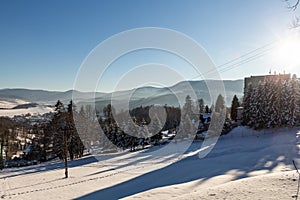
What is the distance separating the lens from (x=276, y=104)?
29.3 m

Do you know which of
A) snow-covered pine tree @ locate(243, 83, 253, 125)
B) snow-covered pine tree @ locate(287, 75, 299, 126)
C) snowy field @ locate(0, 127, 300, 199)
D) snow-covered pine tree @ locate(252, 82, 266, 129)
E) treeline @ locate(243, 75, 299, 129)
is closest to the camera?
snowy field @ locate(0, 127, 300, 199)

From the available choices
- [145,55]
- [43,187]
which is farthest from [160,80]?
[43,187]

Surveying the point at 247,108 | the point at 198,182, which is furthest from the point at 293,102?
the point at 198,182

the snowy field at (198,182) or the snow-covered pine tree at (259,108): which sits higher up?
the snow-covered pine tree at (259,108)

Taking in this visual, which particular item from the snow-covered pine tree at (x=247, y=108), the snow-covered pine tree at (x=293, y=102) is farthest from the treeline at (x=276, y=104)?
the snow-covered pine tree at (x=247, y=108)

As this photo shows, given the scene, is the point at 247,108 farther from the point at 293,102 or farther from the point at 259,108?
the point at 293,102

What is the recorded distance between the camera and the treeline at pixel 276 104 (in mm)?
29016

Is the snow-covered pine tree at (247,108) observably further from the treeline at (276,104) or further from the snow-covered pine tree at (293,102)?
the snow-covered pine tree at (293,102)

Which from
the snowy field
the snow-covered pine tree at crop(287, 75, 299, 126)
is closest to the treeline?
the snow-covered pine tree at crop(287, 75, 299, 126)

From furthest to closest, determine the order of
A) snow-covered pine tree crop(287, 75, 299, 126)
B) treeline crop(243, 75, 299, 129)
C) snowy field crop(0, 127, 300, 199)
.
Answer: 1. treeline crop(243, 75, 299, 129)
2. snow-covered pine tree crop(287, 75, 299, 126)
3. snowy field crop(0, 127, 300, 199)

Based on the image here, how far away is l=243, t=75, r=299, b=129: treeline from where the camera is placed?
29.0 m

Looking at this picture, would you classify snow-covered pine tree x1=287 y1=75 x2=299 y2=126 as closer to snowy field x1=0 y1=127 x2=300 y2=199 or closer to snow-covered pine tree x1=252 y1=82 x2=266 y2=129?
snow-covered pine tree x1=252 y1=82 x2=266 y2=129

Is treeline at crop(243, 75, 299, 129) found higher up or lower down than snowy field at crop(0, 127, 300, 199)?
higher up

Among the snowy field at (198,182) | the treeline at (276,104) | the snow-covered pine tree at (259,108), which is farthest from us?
the snow-covered pine tree at (259,108)
